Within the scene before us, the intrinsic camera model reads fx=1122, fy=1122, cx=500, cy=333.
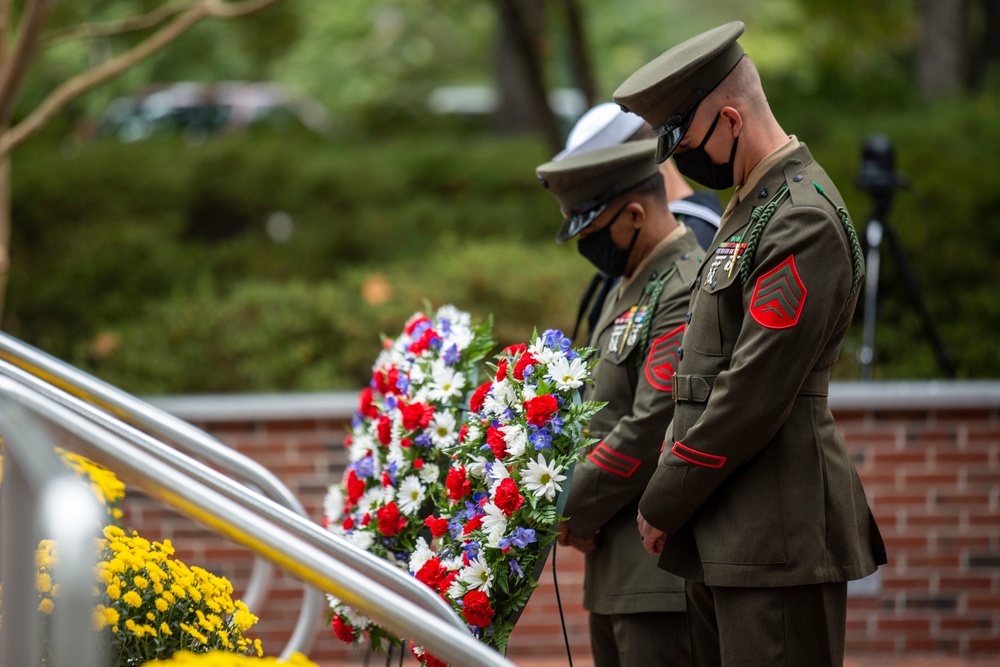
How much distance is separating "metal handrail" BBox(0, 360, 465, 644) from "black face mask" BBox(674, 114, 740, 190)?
3.58 ft

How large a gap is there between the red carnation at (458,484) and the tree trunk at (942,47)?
7158 mm

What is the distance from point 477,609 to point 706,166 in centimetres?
113

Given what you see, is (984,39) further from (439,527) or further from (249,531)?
(249,531)

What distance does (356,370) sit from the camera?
595cm

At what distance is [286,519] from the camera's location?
2330mm

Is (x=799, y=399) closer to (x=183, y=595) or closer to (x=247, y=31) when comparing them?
(x=183, y=595)

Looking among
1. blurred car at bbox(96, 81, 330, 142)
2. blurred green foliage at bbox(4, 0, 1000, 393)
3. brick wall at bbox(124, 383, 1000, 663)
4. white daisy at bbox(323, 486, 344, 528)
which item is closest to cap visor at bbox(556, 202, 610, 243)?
white daisy at bbox(323, 486, 344, 528)

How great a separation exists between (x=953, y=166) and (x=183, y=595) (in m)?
5.44

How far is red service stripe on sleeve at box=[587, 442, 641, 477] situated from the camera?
2.80m

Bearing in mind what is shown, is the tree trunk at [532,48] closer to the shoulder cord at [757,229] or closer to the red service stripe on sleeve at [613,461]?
the red service stripe on sleeve at [613,461]

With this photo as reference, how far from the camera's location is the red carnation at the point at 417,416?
9.96 ft

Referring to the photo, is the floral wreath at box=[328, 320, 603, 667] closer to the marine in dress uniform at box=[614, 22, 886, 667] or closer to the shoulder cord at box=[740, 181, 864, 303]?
the marine in dress uniform at box=[614, 22, 886, 667]

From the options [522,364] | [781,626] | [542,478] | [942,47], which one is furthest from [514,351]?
[942,47]

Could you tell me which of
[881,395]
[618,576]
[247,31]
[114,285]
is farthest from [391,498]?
[247,31]
